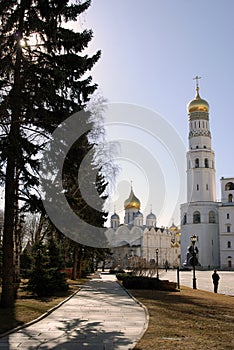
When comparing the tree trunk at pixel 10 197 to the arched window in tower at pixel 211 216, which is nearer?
the tree trunk at pixel 10 197

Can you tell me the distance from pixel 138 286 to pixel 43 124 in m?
15.5

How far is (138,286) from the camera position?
86.0ft

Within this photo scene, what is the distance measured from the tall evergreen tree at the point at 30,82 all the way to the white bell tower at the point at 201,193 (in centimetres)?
7630

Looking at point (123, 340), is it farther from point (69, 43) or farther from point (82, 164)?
point (69, 43)

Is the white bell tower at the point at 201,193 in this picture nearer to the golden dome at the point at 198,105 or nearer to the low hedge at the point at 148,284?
the golden dome at the point at 198,105

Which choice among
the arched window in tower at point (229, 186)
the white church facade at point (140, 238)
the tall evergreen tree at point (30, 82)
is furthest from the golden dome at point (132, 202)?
the tall evergreen tree at point (30, 82)

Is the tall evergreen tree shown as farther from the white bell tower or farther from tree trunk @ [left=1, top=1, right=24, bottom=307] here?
the white bell tower

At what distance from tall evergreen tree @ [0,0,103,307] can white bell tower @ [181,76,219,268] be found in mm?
76296

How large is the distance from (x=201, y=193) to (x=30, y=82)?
80.0m

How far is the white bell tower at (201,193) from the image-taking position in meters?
87.6

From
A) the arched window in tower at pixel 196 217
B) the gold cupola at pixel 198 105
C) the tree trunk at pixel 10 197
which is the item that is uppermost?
the gold cupola at pixel 198 105

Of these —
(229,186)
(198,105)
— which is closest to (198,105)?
(198,105)

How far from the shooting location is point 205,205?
89.2 metres

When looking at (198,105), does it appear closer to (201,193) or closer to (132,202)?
(201,193)
